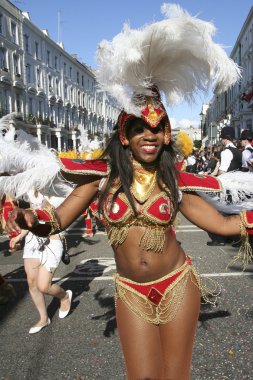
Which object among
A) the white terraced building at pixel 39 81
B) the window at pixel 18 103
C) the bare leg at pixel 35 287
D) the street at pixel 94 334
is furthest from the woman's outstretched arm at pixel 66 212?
the window at pixel 18 103

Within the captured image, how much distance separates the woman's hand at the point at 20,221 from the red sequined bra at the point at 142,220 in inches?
16.1

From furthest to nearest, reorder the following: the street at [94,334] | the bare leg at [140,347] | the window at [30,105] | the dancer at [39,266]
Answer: the window at [30,105] < the dancer at [39,266] < the street at [94,334] < the bare leg at [140,347]

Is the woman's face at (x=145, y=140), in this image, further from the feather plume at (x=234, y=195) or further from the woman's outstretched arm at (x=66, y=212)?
the feather plume at (x=234, y=195)

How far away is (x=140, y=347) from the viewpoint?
6.42 feet

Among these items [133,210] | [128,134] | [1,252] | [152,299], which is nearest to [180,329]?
[152,299]

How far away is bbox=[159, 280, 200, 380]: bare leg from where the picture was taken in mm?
1998

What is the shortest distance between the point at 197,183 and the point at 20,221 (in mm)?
1029

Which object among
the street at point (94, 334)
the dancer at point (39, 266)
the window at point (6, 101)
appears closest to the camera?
the street at point (94, 334)

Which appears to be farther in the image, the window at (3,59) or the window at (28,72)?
the window at (28,72)

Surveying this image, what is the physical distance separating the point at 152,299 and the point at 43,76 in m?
45.3

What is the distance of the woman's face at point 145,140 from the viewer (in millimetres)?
2064

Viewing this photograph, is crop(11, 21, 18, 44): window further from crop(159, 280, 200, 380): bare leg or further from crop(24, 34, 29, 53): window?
crop(159, 280, 200, 380): bare leg

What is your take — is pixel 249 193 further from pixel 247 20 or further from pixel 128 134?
pixel 247 20

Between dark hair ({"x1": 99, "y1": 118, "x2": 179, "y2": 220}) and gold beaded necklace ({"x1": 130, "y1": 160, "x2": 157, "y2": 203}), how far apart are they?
0.03 metres
